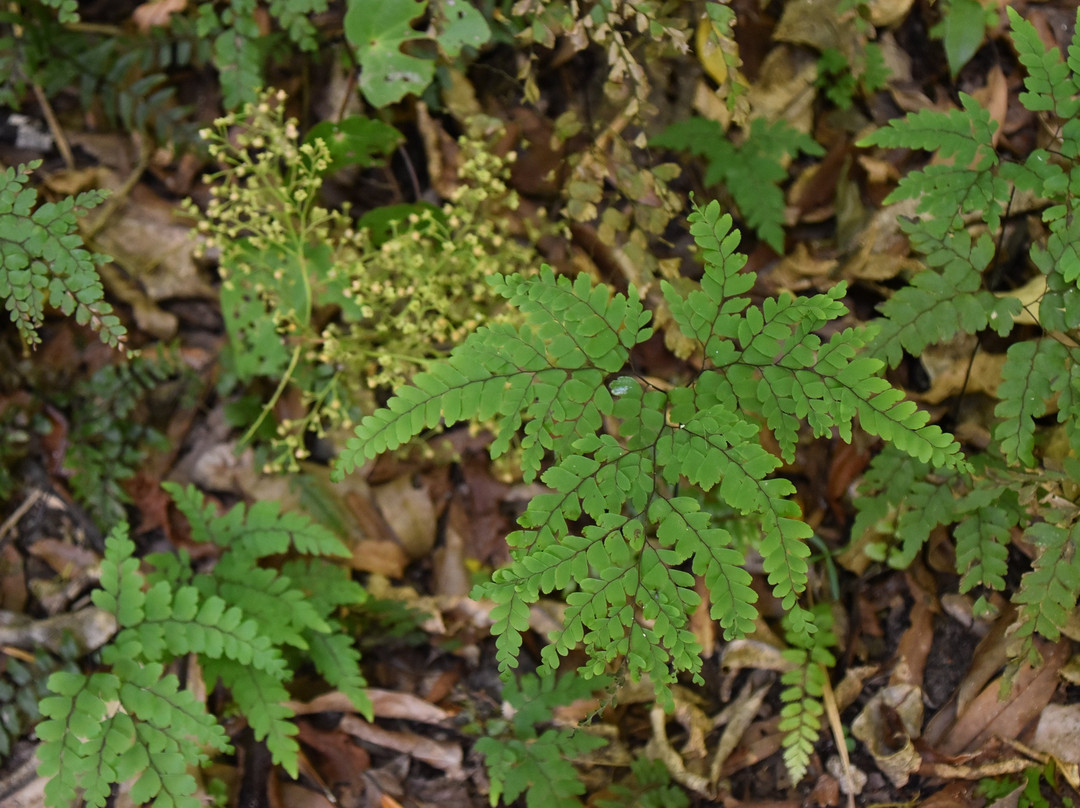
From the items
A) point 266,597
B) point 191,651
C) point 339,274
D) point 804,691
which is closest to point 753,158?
point 339,274

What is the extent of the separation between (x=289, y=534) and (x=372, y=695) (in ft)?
2.05

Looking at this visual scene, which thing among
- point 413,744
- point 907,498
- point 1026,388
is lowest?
point 413,744

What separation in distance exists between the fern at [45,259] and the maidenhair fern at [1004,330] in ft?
6.90

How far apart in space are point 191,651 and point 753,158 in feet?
8.10

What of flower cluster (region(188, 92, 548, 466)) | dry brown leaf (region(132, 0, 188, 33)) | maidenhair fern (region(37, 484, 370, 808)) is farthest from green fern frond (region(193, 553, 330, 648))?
dry brown leaf (region(132, 0, 188, 33))

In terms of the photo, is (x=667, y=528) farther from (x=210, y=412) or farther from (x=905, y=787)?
(x=210, y=412)

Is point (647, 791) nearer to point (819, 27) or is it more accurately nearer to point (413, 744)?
point (413, 744)

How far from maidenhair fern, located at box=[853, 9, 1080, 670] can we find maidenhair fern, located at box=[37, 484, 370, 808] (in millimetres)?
1768

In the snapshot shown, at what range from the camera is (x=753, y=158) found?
2846 millimetres

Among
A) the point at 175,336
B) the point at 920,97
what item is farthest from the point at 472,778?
the point at 920,97

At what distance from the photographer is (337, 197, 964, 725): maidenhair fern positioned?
5.89ft

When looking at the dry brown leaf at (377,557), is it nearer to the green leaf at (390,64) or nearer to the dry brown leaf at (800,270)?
the green leaf at (390,64)

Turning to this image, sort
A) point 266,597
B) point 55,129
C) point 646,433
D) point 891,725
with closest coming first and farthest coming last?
point 646,433 < point 891,725 < point 266,597 < point 55,129

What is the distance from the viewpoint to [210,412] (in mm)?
3236
